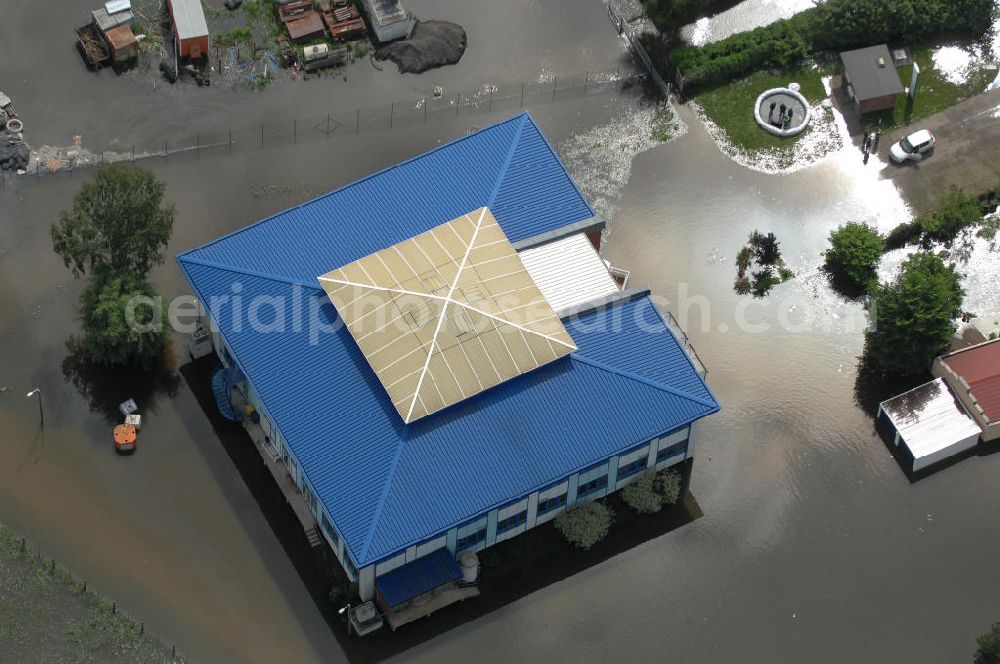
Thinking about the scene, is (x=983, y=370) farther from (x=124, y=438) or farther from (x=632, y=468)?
(x=124, y=438)

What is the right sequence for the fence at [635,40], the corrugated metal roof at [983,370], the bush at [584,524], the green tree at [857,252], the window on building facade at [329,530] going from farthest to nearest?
1. the fence at [635,40]
2. the green tree at [857,252]
3. the corrugated metal roof at [983,370]
4. the bush at [584,524]
5. the window on building facade at [329,530]

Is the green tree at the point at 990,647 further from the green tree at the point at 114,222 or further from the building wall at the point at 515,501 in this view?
the green tree at the point at 114,222

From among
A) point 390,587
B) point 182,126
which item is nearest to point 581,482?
point 390,587

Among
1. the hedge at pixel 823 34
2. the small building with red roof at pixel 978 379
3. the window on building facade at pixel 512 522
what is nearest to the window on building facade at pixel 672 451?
the window on building facade at pixel 512 522

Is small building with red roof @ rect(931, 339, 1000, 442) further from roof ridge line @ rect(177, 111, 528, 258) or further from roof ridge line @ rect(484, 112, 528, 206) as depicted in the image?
roof ridge line @ rect(177, 111, 528, 258)

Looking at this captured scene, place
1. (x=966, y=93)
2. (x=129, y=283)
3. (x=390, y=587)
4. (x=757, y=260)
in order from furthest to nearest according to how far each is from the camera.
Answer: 1. (x=966, y=93)
2. (x=757, y=260)
3. (x=129, y=283)
4. (x=390, y=587)

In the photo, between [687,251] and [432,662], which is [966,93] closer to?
[687,251]
